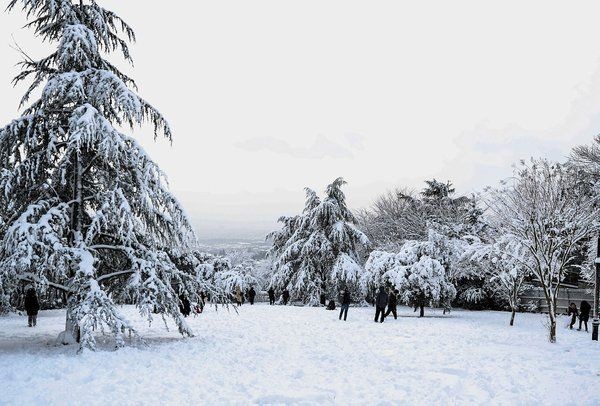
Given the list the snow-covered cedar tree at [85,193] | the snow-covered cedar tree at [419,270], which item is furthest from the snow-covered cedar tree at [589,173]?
the snow-covered cedar tree at [85,193]

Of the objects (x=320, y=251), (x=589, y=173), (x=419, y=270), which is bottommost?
(x=419, y=270)

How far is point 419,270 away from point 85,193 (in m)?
14.5

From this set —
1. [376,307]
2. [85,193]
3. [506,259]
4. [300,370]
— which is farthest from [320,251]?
[300,370]

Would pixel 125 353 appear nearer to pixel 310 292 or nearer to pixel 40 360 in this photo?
pixel 40 360

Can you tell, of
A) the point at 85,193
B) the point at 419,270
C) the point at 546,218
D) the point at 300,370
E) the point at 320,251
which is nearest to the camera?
the point at 300,370

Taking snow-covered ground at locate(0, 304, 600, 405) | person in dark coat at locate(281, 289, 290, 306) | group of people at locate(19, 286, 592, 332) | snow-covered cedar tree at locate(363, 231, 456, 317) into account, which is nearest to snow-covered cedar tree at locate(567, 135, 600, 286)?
group of people at locate(19, 286, 592, 332)

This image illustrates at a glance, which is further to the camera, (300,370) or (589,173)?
(589,173)

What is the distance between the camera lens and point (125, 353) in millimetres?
9508

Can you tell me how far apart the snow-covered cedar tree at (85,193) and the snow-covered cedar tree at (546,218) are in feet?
33.8

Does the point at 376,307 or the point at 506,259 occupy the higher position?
the point at 506,259

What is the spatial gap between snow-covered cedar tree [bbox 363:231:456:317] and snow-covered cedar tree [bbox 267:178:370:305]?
518 cm

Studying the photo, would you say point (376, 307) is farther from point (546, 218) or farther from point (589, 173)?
point (589, 173)

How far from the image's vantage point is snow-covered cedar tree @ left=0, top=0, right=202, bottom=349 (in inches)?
367

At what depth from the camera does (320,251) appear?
28.8m
